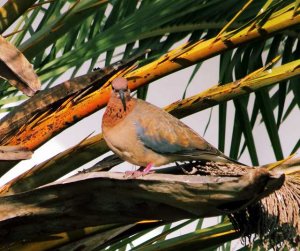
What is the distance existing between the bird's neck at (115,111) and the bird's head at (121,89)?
2cm

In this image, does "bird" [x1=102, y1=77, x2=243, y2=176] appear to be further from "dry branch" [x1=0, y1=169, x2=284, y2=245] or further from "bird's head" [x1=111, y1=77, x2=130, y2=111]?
"dry branch" [x1=0, y1=169, x2=284, y2=245]

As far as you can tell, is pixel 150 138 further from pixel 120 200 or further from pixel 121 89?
pixel 120 200

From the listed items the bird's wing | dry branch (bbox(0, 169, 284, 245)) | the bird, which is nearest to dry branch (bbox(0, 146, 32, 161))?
dry branch (bbox(0, 169, 284, 245))

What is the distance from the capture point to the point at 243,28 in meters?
2.53

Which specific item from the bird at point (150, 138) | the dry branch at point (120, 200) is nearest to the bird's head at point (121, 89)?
the bird at point (150, 138)

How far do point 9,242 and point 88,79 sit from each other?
537 millimetres

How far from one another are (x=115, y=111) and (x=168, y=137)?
0.81 feet

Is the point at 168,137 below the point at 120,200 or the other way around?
the other way around

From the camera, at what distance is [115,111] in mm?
2893

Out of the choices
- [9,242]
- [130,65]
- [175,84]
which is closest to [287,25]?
[130,65]

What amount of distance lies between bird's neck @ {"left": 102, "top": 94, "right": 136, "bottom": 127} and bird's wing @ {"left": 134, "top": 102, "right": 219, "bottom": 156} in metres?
0.09

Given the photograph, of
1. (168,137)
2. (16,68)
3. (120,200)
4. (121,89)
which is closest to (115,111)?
(121,89)

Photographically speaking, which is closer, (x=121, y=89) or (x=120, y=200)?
(x=120, y=200)

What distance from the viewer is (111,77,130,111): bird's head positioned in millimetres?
2673
